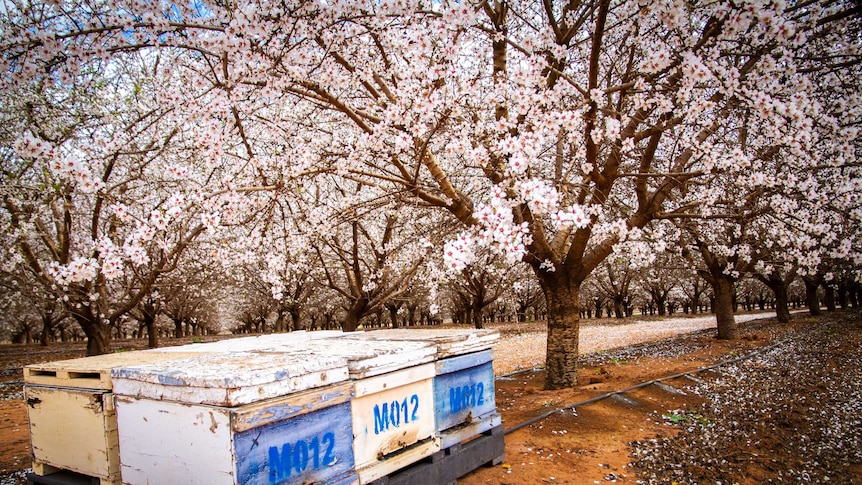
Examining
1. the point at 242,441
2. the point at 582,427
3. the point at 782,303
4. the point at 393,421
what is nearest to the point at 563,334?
the point at 582,427

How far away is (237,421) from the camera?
2986 mm

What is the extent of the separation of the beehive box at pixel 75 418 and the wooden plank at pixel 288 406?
159 centimetres

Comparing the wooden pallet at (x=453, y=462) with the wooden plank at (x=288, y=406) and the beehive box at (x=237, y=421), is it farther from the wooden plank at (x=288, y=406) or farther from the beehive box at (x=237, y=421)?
the wooden plank at (x=288, y=406)

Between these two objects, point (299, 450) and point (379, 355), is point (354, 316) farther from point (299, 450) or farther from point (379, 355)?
point (299, 450)

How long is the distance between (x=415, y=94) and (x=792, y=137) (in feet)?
15.9

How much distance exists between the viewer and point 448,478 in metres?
4.64

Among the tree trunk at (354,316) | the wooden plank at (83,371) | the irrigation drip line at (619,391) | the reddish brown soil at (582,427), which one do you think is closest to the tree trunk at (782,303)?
the irrigation drip line at (619,391)

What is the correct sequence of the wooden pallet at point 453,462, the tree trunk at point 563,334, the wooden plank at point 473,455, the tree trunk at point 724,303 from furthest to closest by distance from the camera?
the tree trunk at point 724,303 < the tree trunk at point 563,334 < the wooden plank at point 473,455 < the wooden pallet at point 453,462

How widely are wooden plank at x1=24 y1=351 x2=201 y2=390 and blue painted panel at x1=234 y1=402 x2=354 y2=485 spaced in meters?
1.61

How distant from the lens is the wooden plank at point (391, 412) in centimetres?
386

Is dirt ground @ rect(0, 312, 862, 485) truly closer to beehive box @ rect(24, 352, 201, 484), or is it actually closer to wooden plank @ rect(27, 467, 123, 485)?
wooden plank @ rect(27, 467, 123, 485)

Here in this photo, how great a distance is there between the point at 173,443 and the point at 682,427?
6.62 metres

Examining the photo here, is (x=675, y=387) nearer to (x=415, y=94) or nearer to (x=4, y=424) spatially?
(x=415, y=94)

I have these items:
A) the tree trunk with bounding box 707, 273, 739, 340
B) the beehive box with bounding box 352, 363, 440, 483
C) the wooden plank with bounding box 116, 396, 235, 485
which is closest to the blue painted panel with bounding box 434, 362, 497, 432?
the beehive box with bounding box 352, 363, 440, 483
